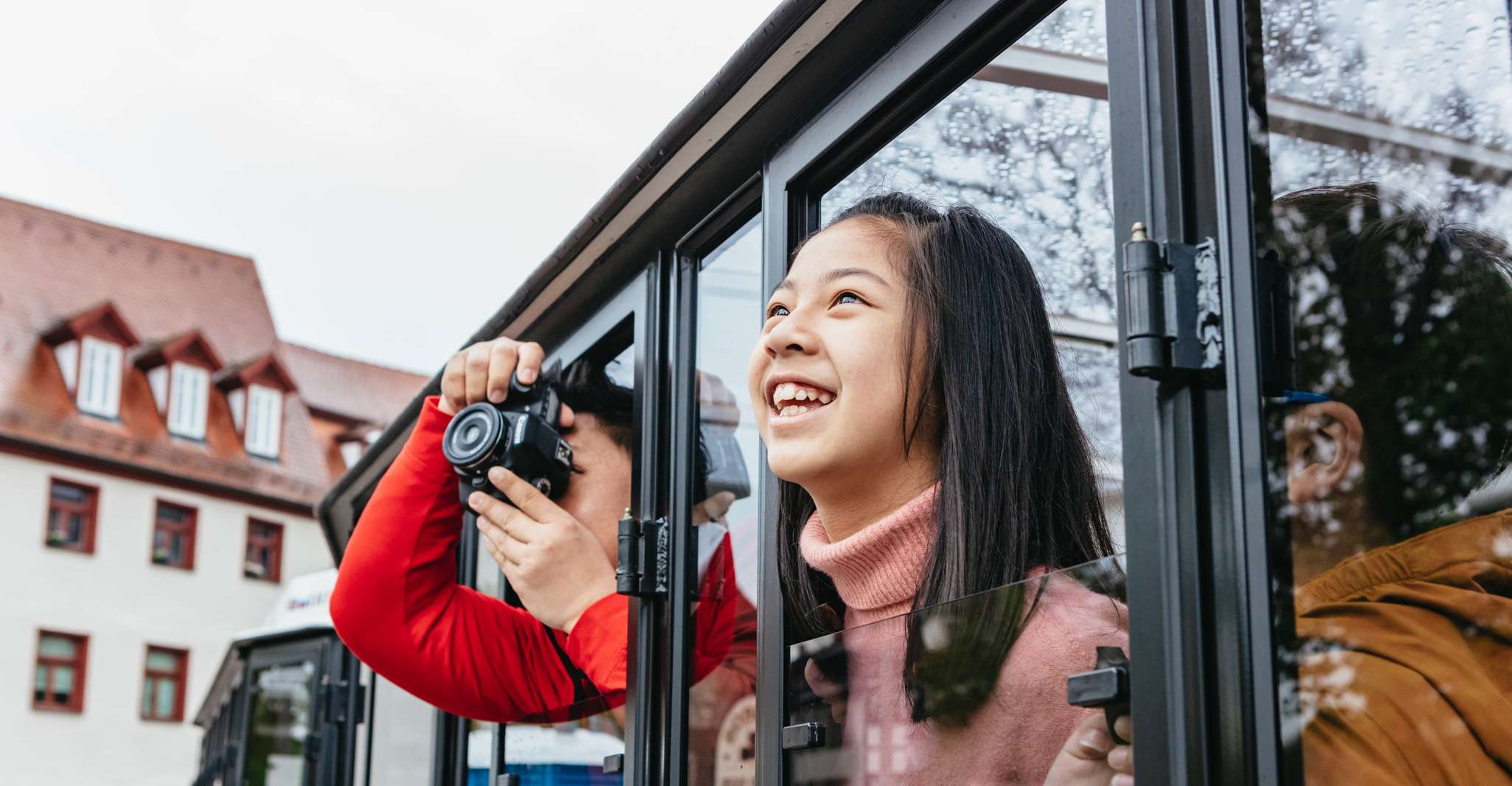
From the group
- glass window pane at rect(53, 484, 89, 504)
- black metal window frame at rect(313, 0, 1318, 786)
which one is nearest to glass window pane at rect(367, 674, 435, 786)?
black metal window frame at rect(313, 0, 1318, 786)

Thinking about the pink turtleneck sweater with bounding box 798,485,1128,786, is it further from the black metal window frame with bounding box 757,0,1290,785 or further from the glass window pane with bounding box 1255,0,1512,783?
the glass window pane with bounding box 1255,0,1512,783

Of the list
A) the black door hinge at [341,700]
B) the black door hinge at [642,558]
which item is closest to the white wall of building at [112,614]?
the black door hinge at [341,700]

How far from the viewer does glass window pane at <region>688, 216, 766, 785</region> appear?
127 inches

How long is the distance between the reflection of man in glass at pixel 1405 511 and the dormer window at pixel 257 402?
96.9 feet

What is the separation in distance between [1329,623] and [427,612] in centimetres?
270

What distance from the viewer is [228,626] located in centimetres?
2886

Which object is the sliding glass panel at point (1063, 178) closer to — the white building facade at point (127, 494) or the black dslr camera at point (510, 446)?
the black dslr camera at point (510, 446)

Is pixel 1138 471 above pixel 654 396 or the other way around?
the other way around

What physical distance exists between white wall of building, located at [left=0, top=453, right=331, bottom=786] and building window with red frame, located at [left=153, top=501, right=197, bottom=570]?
0.11 metres

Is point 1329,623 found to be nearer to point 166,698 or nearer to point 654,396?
point 654,396

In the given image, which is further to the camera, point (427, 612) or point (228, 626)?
point (228, 626)

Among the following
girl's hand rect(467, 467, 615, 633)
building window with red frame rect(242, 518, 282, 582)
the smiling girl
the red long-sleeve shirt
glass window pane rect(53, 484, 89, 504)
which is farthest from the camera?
building window with red frame rect(242, 518, 282, 582)

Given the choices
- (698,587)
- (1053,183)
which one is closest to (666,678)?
(698,587)

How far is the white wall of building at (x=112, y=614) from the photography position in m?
26.3
